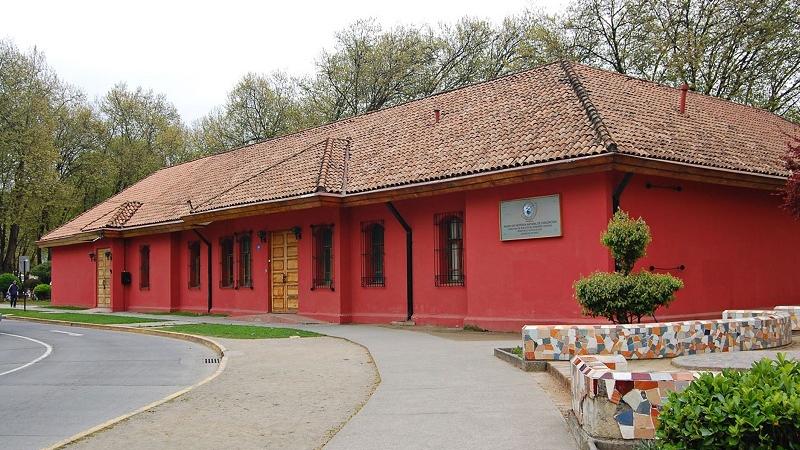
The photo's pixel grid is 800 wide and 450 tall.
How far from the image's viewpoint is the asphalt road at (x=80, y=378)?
8.11 m

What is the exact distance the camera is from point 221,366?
1238cm

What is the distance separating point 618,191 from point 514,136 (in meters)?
3.15

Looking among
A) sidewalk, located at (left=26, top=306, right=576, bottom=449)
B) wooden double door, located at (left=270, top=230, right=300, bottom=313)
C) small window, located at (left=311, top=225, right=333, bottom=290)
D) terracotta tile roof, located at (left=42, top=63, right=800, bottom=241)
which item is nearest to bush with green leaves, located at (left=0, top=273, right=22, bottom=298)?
terracotta tile roof, located at (left=42, top=63, right=800, bottom=241)

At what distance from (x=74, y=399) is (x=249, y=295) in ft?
46.9

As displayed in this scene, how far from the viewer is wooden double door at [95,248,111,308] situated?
31.3 m

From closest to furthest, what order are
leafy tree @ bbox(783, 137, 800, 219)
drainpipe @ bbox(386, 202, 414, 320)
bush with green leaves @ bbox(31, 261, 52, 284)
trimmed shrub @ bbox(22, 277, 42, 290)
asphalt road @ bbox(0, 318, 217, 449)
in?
asphalt road @ bbox(0, 318, 217, 449) → leafy tree @ bbox(783, 137, 800, 219) → drainpipe @ bbox(386, 202, 414, 320) → trimmed shrub @ bbox(22, 277, 42, 290) → bush with green leaves @ bbox(31, 261, 52, 284)

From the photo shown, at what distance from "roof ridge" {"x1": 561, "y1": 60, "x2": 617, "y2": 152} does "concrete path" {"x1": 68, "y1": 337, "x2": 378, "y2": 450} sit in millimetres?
6002

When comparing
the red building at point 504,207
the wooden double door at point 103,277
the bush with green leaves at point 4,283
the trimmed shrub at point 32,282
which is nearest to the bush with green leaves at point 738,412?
the red building at point 504,207

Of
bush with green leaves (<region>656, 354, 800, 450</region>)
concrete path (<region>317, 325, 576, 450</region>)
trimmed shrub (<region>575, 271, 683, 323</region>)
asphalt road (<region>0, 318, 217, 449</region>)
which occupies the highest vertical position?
trimmed shrub (<region>575, 271, 683, 323</region>)

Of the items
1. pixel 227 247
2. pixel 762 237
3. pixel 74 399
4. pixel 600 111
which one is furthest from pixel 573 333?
pixel 227 247

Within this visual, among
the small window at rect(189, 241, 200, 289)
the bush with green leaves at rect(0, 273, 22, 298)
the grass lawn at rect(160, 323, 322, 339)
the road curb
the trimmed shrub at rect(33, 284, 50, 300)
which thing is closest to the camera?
the road curb

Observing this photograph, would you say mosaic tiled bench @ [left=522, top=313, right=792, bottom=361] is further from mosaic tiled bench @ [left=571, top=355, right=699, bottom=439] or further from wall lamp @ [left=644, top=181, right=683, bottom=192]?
wall lamp @ [left=644, top=181, right=683, bottom=192]

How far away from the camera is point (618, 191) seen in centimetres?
1506

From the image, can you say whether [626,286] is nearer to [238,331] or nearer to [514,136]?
[514,136]
